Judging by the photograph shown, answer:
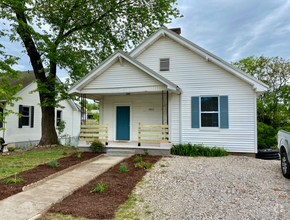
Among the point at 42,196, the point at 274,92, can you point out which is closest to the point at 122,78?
the point at 42,196

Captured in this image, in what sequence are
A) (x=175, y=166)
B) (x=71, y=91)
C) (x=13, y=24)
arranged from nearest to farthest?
(x=175, y=166)
(x=71, y=91)
(x=13, y=24)

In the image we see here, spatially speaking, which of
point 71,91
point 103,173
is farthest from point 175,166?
point 71,91

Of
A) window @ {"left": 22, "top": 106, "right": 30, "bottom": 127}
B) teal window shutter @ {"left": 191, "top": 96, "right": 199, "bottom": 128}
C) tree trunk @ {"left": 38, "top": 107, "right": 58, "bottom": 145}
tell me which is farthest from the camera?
window @ {"left": 22, "top": 106, "right": 30, "bottom": 127}

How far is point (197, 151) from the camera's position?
898cm

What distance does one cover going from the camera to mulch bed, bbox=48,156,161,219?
338 cm

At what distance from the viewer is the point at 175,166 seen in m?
6.74

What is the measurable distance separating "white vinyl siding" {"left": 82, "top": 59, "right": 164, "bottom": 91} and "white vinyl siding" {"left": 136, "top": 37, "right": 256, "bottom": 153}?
1.89 metres

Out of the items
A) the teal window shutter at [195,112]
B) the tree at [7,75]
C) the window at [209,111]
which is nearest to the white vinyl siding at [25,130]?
the tree at [7,75]

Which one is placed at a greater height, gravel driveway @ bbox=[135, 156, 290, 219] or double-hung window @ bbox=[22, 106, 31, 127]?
double-hung window @ bbox=[22, 106, 31, 127]

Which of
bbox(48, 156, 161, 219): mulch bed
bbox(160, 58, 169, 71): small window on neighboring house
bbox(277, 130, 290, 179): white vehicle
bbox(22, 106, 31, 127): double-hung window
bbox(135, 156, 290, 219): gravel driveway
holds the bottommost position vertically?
bbox(135, 156, 290, 219): gravel driveway

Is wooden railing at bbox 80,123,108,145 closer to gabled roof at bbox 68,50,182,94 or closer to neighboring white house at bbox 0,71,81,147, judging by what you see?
gabled roof at bbox 68,50,182,94

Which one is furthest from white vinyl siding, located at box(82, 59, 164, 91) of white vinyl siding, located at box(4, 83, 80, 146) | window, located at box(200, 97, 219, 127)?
white vinyl siding, located at box(4, 83, 80, 146)

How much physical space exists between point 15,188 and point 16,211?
1.33 m

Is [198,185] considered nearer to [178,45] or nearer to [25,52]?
[178,45]
